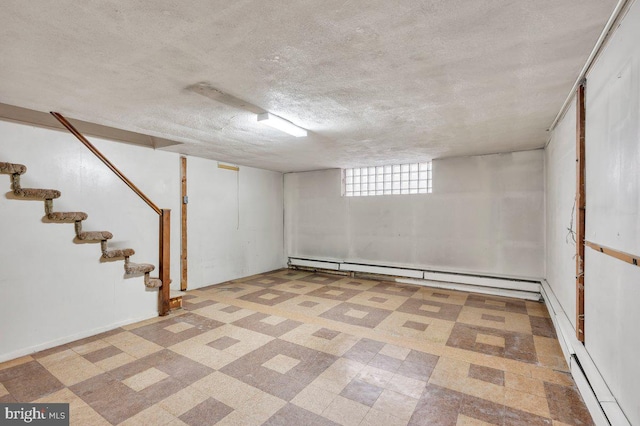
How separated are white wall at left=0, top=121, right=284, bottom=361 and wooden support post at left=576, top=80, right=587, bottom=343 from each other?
506 cm

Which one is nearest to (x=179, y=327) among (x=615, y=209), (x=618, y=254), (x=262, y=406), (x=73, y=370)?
(x=73, y=370)

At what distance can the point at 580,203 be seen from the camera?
8.66 ft

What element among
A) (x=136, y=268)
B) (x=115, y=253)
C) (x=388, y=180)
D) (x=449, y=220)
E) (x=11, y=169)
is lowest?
(x=136, y=268)

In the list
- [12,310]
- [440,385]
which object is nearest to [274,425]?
[440,385]

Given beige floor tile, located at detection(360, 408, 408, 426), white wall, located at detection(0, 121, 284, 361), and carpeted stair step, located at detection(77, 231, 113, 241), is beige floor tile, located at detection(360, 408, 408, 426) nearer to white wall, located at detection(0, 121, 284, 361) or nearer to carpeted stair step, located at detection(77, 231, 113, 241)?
white wall, located at detection(0, 121, 284, 361)

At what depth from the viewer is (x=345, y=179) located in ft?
25.1

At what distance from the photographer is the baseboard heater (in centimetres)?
537

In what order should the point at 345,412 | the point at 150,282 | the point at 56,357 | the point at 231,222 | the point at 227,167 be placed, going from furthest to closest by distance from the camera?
the point at 231,222, the point at 227,167, the point at 150,282, the point at 56,357, the point at 345,412

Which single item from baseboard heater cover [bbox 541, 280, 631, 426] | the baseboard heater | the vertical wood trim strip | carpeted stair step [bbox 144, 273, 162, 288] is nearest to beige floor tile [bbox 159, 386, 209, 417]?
carpeted stair step [bbox 144, 273, 162, 288]

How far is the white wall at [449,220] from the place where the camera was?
5.46 meters

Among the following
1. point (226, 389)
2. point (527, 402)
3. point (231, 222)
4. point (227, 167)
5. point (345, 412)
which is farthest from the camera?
point (231, 222)

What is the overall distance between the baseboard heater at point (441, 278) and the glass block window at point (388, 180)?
173 cm

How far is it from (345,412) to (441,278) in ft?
14.5

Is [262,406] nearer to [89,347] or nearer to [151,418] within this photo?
[151,418]
